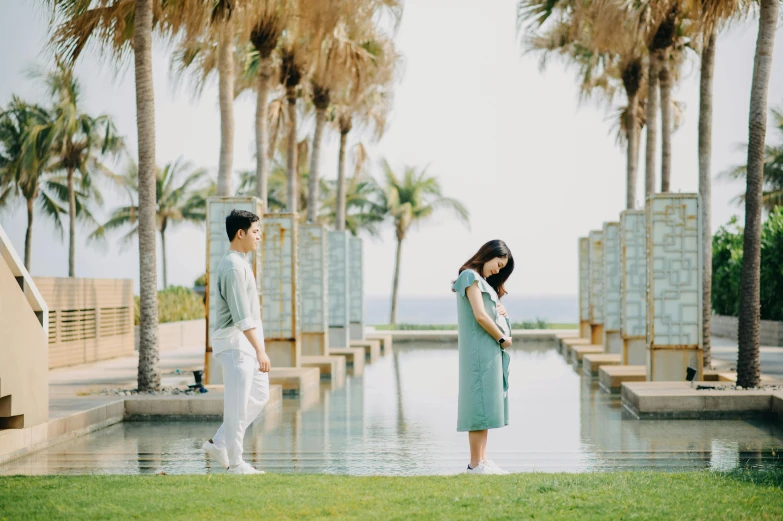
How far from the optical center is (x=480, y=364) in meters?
7.57

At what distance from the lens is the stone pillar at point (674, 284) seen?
1489 centimetres

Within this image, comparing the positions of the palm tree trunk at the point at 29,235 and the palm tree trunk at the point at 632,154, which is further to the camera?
the palm tree trunk at the point at 29,235

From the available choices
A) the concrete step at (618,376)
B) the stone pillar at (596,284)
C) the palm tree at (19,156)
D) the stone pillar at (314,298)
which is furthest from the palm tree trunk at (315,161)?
the palm tree at (19,156)

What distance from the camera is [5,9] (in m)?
33.8

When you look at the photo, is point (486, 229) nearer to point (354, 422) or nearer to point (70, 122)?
point (70, 122)

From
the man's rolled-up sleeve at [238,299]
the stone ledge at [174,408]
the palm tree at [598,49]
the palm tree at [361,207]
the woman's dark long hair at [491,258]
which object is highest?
the palm tree at [598,49]

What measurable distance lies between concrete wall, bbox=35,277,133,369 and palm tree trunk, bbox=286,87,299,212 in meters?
4.54

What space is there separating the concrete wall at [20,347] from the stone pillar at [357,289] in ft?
60.2

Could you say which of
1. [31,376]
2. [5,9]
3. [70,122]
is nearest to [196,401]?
[31,376]

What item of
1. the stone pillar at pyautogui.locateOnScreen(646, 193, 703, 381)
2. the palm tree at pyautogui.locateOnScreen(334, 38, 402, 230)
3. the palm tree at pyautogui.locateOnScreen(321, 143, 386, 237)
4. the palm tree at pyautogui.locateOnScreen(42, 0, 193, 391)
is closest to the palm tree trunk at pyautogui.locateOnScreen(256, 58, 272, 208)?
the palm tree at pyautogui.locateOnScreen(334, 38, 402, 230)

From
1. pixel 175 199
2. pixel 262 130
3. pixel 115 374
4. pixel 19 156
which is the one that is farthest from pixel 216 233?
pixel 175 199

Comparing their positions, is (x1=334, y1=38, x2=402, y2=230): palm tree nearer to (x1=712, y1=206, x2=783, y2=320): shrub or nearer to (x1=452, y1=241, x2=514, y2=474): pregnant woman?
(x1=712, y1=206, x2=783, y2=320): shrub

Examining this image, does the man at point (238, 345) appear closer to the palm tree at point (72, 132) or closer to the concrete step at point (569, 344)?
the concrete step at point (569, 344)

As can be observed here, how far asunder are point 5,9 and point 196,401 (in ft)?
82.8
